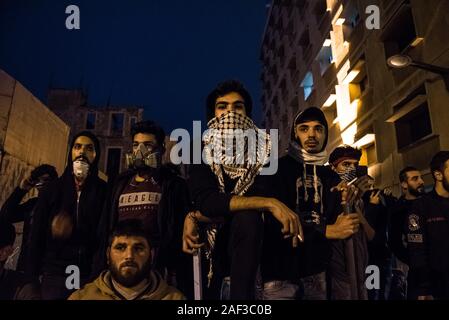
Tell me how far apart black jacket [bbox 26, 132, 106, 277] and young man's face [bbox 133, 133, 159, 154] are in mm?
558

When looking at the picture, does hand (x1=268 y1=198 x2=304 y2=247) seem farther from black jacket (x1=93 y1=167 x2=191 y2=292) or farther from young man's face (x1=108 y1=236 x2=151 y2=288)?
black jacket (x1=93 y1=167 x2=191 y2=292)

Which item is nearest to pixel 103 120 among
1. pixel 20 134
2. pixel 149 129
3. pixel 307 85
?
pixel 307 85

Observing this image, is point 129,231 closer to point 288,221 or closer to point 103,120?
point 288,221

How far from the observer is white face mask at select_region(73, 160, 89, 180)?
297 centimetres

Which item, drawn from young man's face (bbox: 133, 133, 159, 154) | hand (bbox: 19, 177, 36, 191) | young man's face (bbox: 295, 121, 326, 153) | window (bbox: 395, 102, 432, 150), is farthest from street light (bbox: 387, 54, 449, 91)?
hand (bbox: 19, 177, 36, 191)

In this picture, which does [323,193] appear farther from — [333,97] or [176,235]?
[333,97]

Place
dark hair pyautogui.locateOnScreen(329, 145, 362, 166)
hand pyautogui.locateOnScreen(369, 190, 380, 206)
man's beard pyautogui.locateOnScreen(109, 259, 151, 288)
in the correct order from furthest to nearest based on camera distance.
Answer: hand pyautogui.locateOnScreen(369, 190, 380, 206) < dark hair pyautogui.locateOnScreen(329, 145, 362, 166) < man's beard pyautogui.locateOnScreen(109, 259, 151, 288)

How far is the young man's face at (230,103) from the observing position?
2.35m

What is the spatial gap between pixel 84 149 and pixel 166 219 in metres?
1.17

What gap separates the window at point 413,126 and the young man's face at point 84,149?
29.4 feet

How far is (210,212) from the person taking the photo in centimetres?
182

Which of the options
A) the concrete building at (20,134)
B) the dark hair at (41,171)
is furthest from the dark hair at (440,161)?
the concrete building at (20,134)

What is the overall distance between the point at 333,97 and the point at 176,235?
12849 mm
